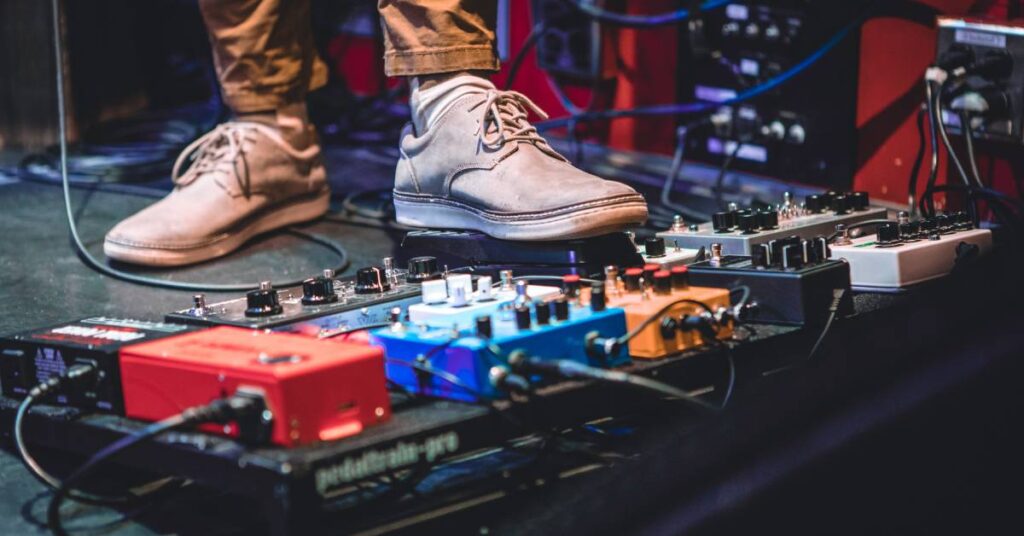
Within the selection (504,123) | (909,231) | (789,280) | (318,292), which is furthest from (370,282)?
(909,231)

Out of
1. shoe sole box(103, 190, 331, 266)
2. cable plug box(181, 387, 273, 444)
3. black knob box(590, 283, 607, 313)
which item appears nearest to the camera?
cable plug box(181, 387, 273, 444)

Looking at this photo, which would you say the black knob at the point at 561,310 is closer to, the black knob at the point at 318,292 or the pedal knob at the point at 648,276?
the pedal knob at the point at 648,276

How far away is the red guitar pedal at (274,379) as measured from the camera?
36.6 inches

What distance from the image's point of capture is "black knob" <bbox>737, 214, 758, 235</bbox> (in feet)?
5.02

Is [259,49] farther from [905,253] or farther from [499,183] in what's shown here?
[905,253]

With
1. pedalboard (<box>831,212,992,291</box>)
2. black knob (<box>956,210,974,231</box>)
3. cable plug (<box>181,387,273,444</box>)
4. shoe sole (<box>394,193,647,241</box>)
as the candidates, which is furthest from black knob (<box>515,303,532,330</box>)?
black knob (<box>956,210,974,231</box>)

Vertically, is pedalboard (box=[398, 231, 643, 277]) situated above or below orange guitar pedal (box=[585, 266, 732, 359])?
above

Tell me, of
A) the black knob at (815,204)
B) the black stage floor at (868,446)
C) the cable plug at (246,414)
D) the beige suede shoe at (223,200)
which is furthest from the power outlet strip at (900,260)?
the beige suede shoe at (223,200)

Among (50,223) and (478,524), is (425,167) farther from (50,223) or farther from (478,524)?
(50,223)

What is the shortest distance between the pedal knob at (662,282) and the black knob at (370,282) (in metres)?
0.30

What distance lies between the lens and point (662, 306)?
1.17 m

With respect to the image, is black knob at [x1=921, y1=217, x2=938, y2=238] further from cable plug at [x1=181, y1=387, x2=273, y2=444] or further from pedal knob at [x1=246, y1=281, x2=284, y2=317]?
cable plug at [x1=181, y1=387, x2=273, y2=444]

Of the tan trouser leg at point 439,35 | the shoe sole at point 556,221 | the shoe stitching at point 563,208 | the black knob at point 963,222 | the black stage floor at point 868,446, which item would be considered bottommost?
the black stage floor at point 868,446

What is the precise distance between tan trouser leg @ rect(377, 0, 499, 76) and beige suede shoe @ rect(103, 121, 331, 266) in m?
0.54
